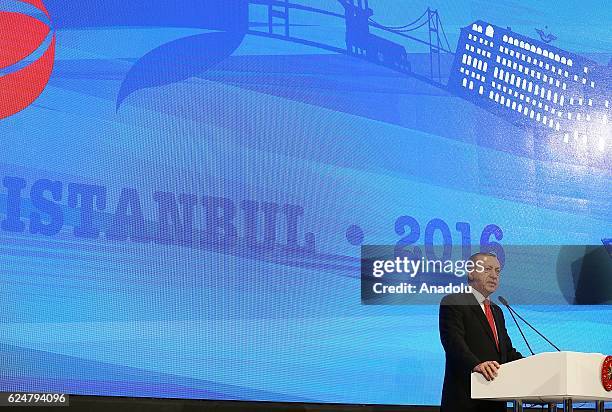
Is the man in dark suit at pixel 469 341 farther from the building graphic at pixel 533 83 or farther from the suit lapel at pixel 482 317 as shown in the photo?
the building graphic at pixel 533 83

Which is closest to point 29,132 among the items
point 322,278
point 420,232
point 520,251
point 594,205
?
point 322,278

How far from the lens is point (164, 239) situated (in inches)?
218

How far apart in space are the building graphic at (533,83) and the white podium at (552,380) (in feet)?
5.86

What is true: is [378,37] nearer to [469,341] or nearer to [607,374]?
[469,341]

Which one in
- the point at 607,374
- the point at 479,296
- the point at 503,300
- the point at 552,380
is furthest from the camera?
the point at 479,296

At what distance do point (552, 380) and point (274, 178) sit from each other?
2.07 metres

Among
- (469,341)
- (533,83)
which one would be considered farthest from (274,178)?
(533,83)

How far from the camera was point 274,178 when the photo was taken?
5562 mm

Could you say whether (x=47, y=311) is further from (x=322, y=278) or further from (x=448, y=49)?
(x=448, y=49)

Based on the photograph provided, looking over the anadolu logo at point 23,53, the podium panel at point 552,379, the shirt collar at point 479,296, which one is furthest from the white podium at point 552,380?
the anadolu logo at point 23,53

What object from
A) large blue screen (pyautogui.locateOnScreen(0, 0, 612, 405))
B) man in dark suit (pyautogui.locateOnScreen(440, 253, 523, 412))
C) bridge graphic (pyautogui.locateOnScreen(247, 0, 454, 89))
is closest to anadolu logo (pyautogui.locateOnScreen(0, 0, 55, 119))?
large blue screen (pyautogui.locateOnScreen(0, 0, 612, 405))

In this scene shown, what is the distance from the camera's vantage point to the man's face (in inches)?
213

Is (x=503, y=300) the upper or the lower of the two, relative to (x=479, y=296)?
lower

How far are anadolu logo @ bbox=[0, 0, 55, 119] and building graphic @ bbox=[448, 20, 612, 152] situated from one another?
87.9 inches
